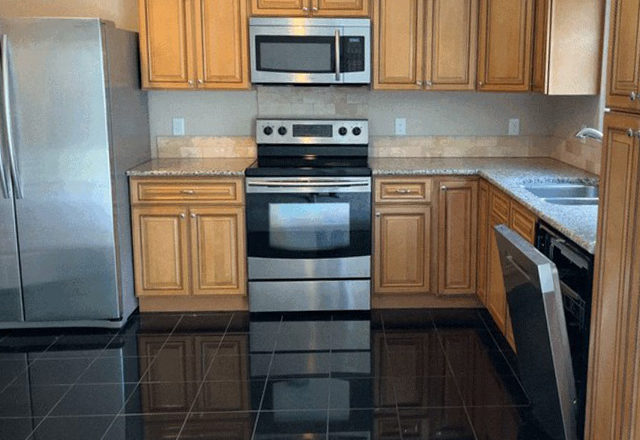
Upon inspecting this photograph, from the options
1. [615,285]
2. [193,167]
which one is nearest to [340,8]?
[193,167]

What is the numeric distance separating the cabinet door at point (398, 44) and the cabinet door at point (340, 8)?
3.0 inches

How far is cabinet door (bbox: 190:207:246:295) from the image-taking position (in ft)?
14.2

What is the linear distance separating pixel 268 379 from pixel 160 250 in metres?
1.31

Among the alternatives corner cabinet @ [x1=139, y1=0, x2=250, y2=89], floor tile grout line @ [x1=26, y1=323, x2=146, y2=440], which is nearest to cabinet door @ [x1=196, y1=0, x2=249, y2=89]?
corner cabinet @ [x1=139, y1=0, x2=250, y2=89]

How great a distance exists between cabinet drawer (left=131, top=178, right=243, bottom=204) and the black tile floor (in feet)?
2.43

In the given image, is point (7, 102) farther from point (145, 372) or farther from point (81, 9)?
point (145, 372)

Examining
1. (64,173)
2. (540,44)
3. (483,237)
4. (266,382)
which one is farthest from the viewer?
(483,237)

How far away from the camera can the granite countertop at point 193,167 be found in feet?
14.0

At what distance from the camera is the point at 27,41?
12.6ft

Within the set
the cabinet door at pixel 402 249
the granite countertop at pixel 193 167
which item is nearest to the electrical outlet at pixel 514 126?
the cabinet door at pixel 402 249

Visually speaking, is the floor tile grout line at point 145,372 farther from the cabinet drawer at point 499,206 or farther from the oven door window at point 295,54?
the cabinet drawer at point 499,206

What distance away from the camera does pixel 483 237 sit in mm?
4277

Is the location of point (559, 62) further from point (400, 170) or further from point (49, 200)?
point (49, 200)

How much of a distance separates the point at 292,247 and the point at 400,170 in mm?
811
